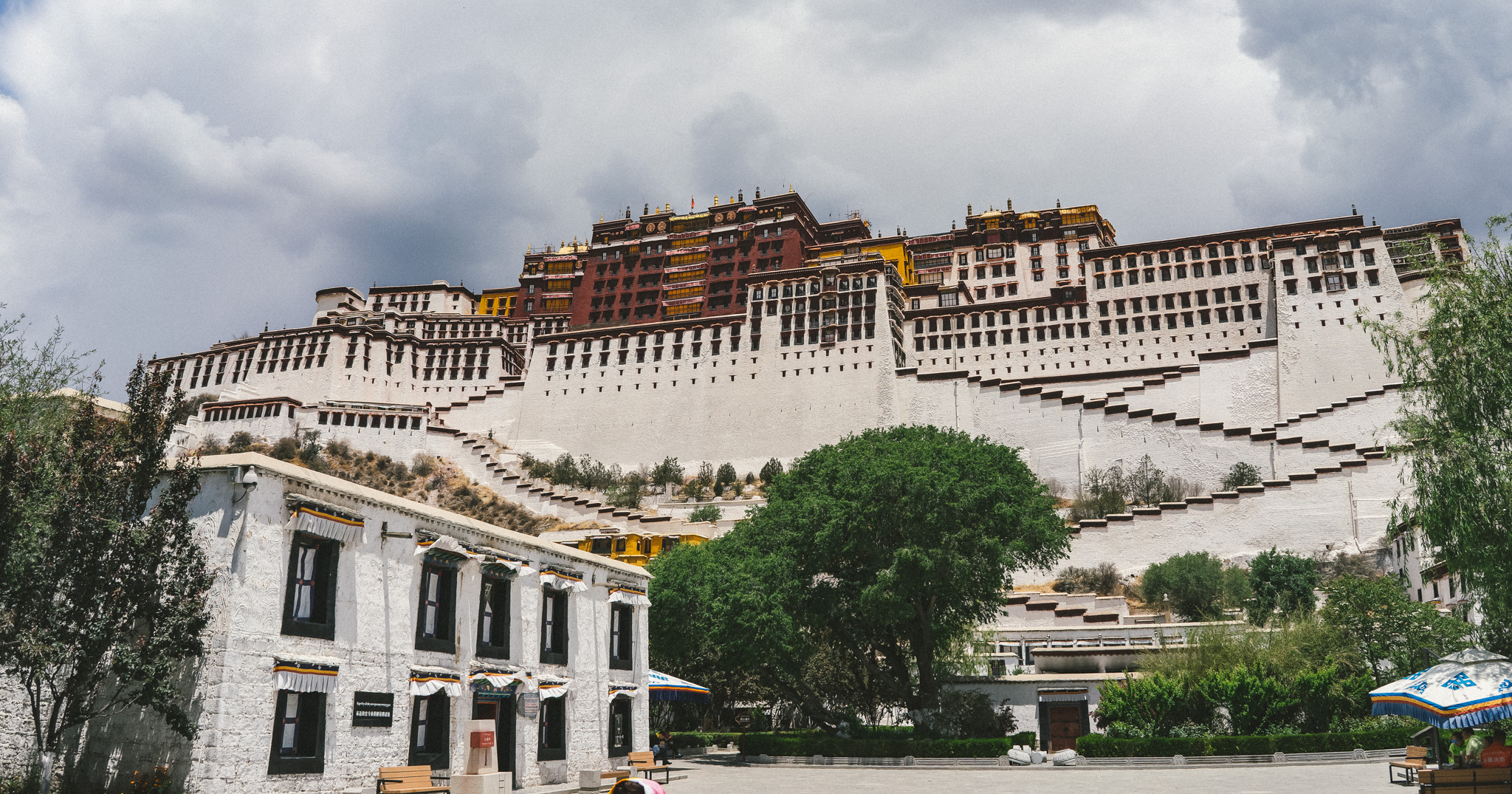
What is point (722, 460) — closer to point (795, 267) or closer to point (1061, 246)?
point (795, 267)

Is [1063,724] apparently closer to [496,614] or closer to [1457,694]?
[1457,694]

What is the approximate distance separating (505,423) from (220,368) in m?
26.9

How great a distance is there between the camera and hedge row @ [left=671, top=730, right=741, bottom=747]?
33.7 meters

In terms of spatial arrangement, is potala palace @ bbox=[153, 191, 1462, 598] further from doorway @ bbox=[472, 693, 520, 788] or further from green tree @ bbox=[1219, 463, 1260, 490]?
doorway @ bbox=[472, 693, 520, 788]

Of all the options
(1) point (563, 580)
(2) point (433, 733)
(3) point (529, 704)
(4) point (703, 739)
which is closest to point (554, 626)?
(1) point (563, 580)

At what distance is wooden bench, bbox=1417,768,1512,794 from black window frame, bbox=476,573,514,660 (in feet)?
51.3

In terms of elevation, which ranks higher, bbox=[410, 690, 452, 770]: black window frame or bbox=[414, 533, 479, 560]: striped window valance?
bbox=[414, 533, 479, 560]: striped window valance

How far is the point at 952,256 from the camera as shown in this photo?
87688 mm

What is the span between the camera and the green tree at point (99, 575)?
14398 millimetres

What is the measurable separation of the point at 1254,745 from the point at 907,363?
2091 inches

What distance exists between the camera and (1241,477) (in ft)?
182

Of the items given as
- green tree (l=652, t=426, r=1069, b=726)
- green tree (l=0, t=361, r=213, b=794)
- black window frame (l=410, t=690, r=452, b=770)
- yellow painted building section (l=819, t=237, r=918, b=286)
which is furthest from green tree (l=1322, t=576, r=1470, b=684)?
yellow painted building section (l=819, t=237, r=918, b=286)

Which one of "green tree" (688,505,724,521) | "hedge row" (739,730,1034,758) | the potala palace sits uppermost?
the potala palace

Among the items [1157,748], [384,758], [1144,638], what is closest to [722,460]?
[1144,638]
